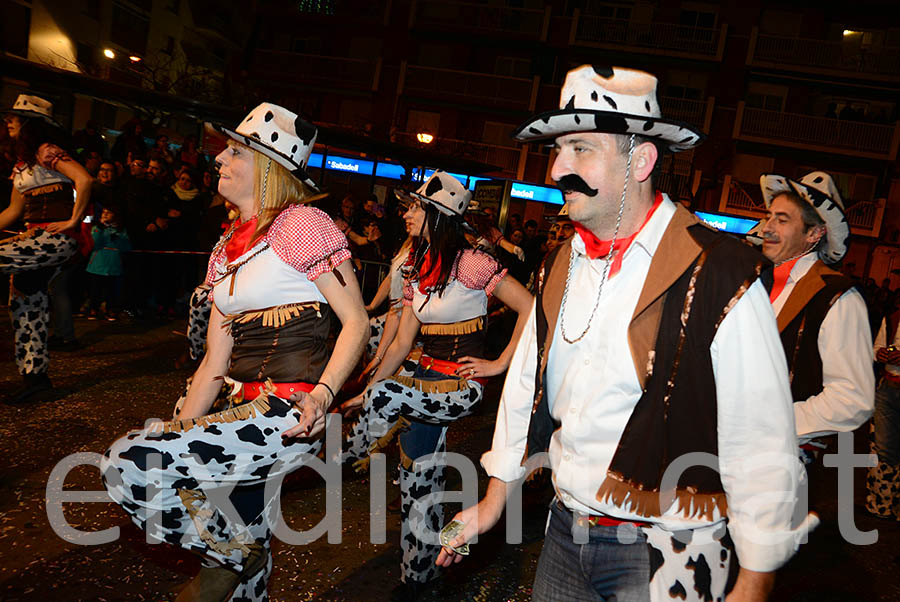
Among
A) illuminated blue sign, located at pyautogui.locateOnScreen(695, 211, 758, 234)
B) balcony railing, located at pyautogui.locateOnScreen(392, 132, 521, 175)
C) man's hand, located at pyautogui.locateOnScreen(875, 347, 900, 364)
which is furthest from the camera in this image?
balcony railing, located at pyautogui.locateOnScreen(392, 132, 521, 175)

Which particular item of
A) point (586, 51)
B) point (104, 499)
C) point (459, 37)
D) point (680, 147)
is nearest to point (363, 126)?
point (459, 37)

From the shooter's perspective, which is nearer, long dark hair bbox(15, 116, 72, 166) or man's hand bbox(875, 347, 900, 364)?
man's hand bbox(875, 347, 900, 364)

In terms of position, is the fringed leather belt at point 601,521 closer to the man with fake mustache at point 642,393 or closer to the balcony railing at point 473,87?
the man with fake mustache at point 642,393

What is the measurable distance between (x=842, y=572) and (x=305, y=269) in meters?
4.87

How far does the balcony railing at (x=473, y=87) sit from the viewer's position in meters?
30.1

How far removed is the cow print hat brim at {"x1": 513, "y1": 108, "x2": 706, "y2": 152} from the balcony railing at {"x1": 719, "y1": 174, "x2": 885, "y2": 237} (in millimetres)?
28229

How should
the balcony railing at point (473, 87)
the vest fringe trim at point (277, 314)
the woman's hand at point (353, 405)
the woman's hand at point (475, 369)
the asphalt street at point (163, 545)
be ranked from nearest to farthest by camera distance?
the vest fringe trim at point (277, 314) < the asphalt street at point (163, 545) < the woman's hand at point (475, 369) < the woman's hand at point (353, 405) < the balcony railing at point (473, 87)

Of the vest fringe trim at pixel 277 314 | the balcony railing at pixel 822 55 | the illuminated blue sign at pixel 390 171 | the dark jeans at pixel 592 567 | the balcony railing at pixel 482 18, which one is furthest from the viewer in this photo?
the balcony railing at pixel 482 18

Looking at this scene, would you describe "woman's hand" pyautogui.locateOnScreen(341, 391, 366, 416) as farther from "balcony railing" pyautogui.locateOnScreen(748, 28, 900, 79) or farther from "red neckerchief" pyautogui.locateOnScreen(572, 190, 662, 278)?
"balcony railing" pyautogui.locateOnScreen(748, 28, 900, 79)

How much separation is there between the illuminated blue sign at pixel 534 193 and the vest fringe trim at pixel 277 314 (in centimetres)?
2536

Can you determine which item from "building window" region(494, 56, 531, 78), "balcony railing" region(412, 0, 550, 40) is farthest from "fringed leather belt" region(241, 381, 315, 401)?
"building window" region(494, 56, 531, 78)

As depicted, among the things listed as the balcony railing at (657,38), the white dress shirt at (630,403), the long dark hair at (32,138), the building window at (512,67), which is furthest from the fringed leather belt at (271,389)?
the building window at (512,67)

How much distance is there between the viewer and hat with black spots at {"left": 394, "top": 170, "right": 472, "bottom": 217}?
4.37 meters

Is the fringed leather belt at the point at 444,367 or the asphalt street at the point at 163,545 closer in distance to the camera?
the asphalt street at the point at 163,545
